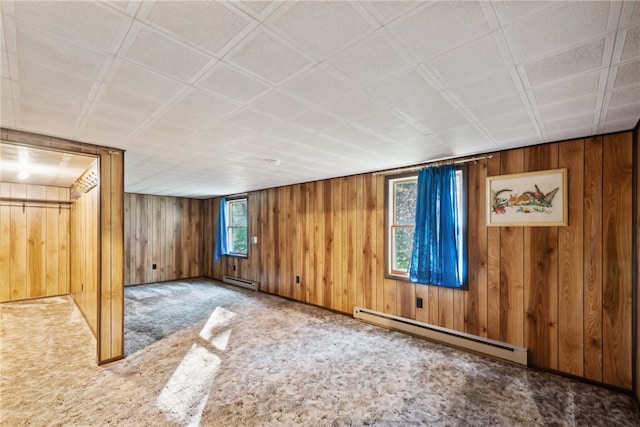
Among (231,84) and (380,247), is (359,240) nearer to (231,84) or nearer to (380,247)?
(380,247)

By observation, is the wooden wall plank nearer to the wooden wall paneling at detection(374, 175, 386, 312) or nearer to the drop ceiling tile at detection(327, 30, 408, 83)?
the wooden wall paneling at detection(374, 175, 386, 312)

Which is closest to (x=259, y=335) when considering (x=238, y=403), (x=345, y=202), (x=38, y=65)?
(x=238, y=403)

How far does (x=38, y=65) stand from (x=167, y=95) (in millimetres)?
576

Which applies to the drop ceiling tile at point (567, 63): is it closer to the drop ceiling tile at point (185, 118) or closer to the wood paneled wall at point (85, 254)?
the drop ceiling tile at point (185, 118)

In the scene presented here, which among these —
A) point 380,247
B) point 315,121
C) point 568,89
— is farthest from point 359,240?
point 568,89

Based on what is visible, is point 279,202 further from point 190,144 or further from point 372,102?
point 372,102

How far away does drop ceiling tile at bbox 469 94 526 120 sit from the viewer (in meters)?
1.83

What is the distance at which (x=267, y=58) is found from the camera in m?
1.38

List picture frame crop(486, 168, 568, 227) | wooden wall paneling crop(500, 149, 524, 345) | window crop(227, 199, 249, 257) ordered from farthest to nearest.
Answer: window crop(227, 199, 249, 257) → wooden wall paneling crop(500, 149, 524, 345) → picture frame crop(486, 168, 568, 227)

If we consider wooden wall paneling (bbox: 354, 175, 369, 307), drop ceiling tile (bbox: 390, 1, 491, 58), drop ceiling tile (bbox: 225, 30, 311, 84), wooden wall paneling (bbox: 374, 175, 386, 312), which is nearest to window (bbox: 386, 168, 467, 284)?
wooden wall paneling (bbox: 374, 175, 386, 312)

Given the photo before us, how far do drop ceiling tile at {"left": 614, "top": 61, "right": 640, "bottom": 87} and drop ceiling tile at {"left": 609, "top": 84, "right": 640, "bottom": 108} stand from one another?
11 centimetres

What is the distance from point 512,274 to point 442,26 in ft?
9.17

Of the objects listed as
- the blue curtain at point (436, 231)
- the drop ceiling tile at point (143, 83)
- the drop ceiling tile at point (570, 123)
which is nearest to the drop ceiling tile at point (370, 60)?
the drop ceiling tile at point (143, 83)

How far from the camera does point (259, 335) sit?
3.67m
